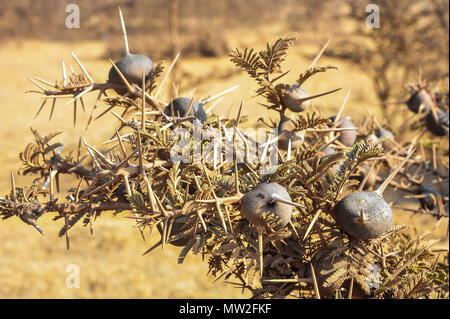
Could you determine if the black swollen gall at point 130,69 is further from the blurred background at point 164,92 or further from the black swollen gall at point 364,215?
the black swollen gall at point 364,215

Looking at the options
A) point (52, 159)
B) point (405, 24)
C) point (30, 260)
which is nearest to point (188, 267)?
point (30, 260)

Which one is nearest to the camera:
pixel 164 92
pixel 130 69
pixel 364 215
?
pixel 364 215

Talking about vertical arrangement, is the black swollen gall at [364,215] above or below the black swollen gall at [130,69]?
below

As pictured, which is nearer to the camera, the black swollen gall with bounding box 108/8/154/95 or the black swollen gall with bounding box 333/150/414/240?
the black swollen gall with bounding box 333/150/414/240

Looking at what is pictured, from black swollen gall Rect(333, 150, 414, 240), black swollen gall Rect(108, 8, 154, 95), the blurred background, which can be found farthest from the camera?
the blurred background

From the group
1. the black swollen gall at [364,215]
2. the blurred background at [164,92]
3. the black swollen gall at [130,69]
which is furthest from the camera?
the blurred background at [164,92]

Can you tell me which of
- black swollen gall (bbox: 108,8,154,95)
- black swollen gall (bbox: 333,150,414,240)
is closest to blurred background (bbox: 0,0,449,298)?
black swollen gall (bbox: 108,8,154,95)

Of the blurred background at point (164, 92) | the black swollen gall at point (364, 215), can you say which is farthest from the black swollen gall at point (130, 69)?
the black swollen gall at point (364, 215)

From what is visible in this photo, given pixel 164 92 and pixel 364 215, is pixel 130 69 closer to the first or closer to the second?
pixel 164 92

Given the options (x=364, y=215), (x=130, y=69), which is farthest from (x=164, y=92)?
(x=364, y=215)

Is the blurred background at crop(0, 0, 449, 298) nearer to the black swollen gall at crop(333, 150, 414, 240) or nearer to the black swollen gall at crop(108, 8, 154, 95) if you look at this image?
the black swollen gall at crop(108, 8, 154, 95)

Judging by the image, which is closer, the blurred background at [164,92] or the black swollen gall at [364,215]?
the black swollen gall at [364,215]

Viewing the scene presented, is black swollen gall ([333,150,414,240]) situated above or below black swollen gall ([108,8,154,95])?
below

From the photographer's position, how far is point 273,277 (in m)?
0.84
